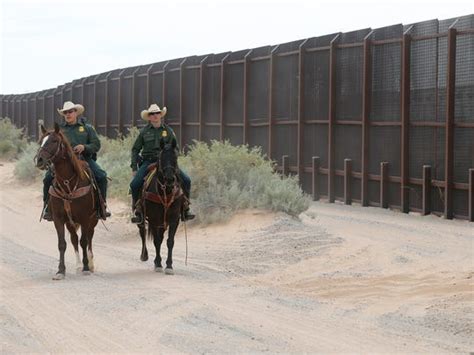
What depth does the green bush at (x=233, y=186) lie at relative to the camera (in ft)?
63.4

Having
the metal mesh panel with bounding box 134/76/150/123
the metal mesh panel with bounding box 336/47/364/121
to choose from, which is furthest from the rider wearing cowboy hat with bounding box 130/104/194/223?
the metal mesh panel with bounding box 134/76/150/123

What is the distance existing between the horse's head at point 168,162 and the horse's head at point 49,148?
139 cm

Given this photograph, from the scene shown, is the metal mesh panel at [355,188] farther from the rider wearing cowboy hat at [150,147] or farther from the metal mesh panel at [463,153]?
the rider wearing cowboy hat at [150,147]

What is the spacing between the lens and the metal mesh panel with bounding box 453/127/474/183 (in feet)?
66.4

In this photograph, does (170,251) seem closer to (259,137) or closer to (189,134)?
(259,137)

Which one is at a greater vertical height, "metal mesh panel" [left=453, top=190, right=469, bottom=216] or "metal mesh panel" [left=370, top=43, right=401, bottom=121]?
"metal mesh panel" [left=370, top=43, right=401, bottom=121]

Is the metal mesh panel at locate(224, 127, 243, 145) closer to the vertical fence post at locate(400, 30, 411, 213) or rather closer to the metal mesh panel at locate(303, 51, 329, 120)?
the metal mesh panel at locate(303, 51, 329, 120)

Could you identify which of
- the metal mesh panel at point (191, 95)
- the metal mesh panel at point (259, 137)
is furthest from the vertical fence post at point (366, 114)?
the metal mesh panel at point (191, 95)

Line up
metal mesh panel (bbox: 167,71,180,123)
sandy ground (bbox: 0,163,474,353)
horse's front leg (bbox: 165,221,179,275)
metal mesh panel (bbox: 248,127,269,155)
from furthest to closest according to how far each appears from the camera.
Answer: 1. metal mesh panel (bbox: 167,71,180,123)
2. metal mesh panel (bbox: 248,127,269,155)
3. horse's front leg (bbox: 165,221,179,275)
4. sandy ground (bbox: 0,163,474,353)

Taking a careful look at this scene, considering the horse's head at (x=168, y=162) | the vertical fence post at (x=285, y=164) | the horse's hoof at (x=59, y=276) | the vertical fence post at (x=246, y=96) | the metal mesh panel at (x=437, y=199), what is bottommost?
the horse's hoof at (x=59, y=276)

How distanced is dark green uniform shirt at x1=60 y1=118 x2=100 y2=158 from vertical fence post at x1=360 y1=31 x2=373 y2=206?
A: 32.8ft

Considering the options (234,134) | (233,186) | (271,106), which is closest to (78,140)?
(233,186)

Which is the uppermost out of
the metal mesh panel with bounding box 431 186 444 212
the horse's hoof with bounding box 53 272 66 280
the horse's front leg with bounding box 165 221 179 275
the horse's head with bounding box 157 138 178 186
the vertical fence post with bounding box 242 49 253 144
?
the vertical fence post with bounding box 242 49 253 144

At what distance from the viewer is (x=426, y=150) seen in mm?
21734
